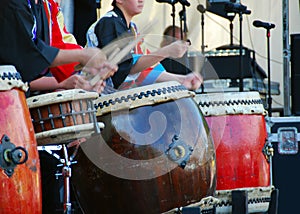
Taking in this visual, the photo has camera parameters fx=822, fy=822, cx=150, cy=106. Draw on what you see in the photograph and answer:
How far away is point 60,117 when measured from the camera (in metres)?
2.81

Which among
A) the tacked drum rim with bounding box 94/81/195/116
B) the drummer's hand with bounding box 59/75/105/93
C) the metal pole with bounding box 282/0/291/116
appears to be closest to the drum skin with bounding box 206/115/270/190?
the tacked drum rim with bounding box 94/81/195/116

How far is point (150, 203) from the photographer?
3.32 meters

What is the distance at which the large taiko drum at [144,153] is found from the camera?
3.31 meters

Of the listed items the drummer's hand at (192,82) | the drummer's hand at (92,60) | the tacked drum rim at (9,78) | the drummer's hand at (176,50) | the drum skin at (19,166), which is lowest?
the drum skin at (19,166)

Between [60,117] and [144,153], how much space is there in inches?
23.4

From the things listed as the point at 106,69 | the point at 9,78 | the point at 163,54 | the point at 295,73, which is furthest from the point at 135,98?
the point at 295,73

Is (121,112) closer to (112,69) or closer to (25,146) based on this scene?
(112,69)

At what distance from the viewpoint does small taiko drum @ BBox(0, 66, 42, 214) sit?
2502 millimetres

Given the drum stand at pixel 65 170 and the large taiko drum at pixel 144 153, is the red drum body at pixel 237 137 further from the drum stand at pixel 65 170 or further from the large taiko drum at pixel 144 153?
the drum stand at pixel 65 170

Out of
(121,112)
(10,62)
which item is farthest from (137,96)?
(10,62)

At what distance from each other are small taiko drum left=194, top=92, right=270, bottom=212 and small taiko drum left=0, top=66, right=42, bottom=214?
5.66ft

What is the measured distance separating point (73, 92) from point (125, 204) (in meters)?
0.69

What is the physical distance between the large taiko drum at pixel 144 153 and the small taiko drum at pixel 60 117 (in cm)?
48

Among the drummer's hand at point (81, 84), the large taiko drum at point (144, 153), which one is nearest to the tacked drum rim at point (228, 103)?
the large taiko drum at point (144, 153)
